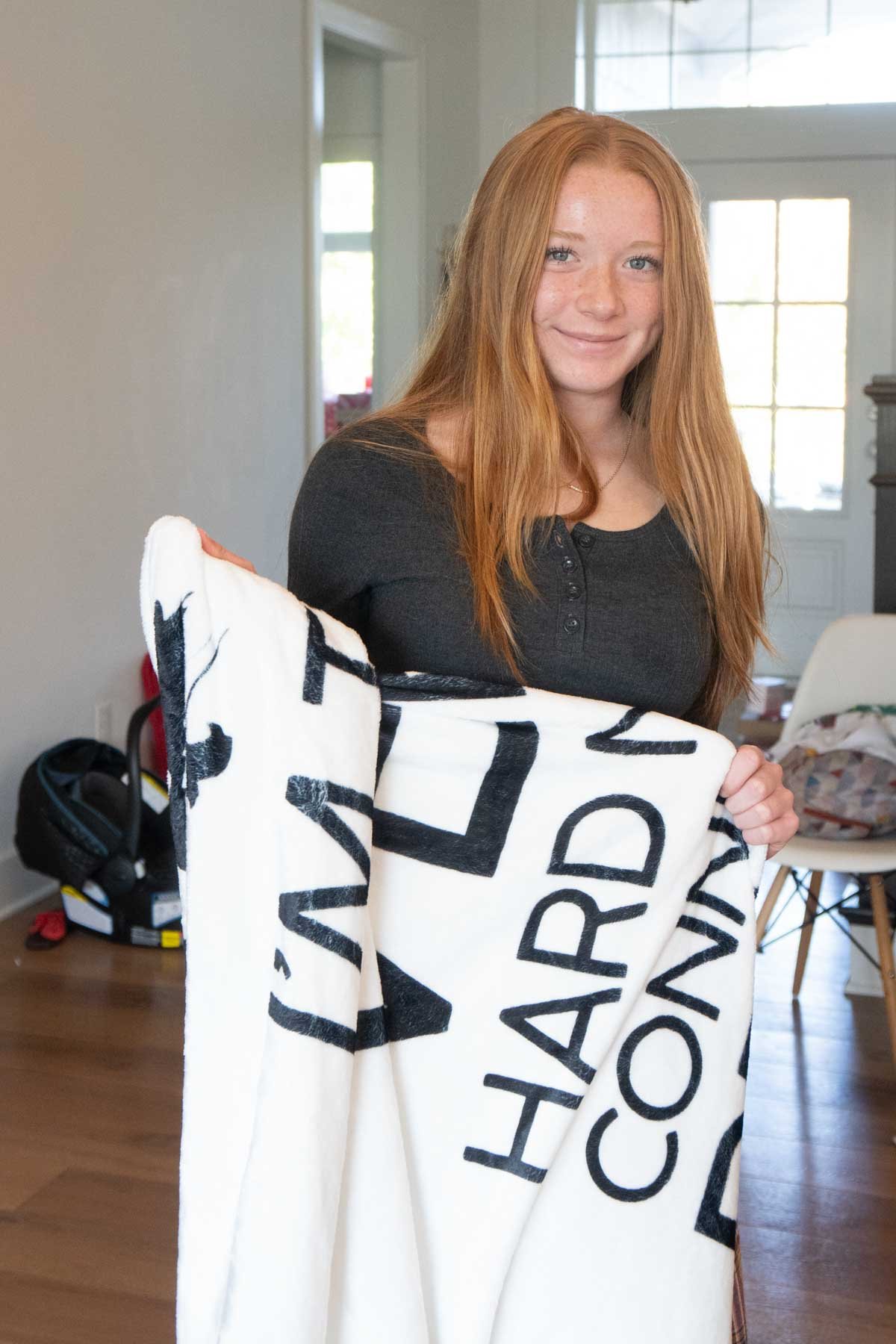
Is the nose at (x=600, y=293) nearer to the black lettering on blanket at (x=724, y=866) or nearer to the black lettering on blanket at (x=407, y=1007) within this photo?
the black lettering on blanket at (x=724, y=866)

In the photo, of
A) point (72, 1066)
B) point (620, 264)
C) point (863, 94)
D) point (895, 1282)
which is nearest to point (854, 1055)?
point (895, 1282)

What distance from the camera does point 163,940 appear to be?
3.60 meters

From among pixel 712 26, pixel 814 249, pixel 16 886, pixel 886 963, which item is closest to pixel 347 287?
pixel 712 26

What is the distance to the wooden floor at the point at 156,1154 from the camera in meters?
2.12

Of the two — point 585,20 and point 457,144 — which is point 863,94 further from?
point 457,144

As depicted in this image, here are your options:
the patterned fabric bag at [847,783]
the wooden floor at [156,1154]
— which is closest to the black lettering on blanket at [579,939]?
the wooden floor at [156,1154]

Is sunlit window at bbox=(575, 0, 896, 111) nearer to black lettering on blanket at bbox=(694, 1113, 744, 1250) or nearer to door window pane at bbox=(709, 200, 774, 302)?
door window pane at bbox=(709, 200, 774, 302)

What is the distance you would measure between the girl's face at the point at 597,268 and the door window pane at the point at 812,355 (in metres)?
5.38

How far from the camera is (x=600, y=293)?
127 centimetres

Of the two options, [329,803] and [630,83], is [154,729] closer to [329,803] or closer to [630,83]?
[329,803]

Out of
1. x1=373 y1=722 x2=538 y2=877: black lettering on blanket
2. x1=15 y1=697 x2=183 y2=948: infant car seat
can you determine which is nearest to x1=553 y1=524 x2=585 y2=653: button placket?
x1=373 y1=722 x2=538 y2=877: black lettering on blanket

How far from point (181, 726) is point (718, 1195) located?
0.61m

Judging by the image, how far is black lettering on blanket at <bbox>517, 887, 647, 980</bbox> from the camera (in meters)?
1.23

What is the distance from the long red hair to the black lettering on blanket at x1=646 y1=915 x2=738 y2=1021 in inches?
10.9
